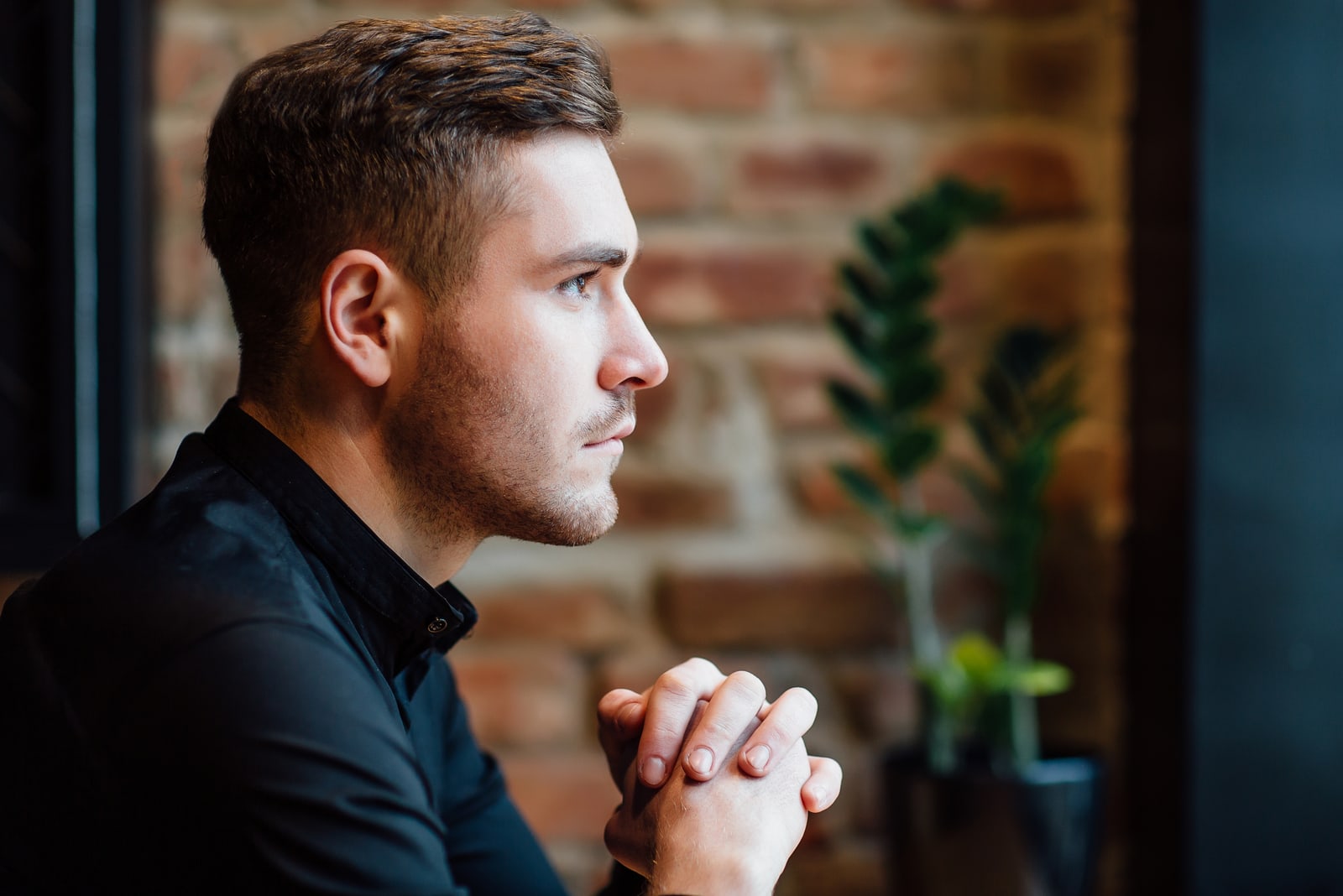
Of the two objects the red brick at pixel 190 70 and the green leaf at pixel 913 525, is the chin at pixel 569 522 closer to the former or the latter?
the green leaf at pixel 913 525

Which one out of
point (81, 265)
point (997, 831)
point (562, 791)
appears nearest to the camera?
point (997, 831)

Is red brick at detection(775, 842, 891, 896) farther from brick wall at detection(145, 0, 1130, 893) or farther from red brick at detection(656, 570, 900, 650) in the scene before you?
red brick at detection(656, 570, 900, 650)

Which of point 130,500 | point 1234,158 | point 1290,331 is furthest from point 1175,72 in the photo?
point 130,500

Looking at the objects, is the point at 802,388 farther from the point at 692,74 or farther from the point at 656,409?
the point at 692,74

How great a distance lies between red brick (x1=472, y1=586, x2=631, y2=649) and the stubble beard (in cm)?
71

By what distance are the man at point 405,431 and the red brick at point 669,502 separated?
0.66m

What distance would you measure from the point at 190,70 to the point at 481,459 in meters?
0.93

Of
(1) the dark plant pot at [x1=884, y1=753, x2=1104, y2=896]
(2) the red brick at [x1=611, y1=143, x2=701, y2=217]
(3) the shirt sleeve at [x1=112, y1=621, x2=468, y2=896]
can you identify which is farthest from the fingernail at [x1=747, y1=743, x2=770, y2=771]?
(2) the red brick at [x1=611, y1=143, x2=701, y2=217]

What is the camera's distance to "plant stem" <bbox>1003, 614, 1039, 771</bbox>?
5.02ft

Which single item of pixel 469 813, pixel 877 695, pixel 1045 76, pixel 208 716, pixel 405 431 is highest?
pixel 1045 76

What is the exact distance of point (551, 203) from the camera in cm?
91

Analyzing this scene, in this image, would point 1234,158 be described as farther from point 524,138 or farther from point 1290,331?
point 524,138

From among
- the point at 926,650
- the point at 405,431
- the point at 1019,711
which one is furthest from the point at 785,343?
the point at 405,431

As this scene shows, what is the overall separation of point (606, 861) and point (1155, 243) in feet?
3.38
